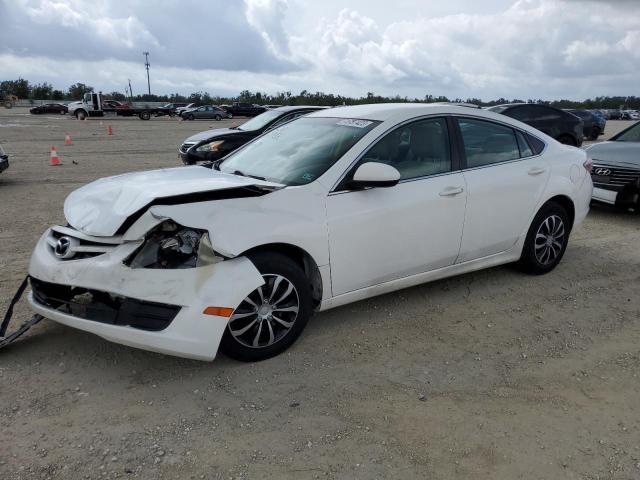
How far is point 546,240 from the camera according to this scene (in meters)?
5.07

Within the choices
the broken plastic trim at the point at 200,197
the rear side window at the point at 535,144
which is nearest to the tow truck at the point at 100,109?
the rear side window at the point at 535,144

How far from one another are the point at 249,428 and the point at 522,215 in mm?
3156

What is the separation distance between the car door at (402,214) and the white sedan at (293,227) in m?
0.01

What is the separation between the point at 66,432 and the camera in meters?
2.79

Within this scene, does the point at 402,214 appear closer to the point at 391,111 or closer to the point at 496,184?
the point at 391,111

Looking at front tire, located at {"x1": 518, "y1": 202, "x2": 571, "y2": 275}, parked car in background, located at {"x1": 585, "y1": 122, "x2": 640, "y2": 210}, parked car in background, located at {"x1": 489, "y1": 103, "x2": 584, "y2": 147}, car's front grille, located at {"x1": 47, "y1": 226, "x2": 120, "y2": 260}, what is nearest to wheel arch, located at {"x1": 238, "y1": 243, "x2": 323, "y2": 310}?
car's front grille, located at {"x1": 47, "y1": 226, "x2": 120, "y2": 260}

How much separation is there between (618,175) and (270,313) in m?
6.27

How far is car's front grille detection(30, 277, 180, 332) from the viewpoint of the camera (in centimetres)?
309

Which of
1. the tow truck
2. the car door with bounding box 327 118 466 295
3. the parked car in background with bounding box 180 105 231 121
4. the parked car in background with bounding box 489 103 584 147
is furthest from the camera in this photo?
the parked car in background with bounding box 180 105 231 121

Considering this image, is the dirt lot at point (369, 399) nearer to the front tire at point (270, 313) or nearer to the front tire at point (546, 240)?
the front tire at point (270, 313)

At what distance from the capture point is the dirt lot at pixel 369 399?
2607 mm

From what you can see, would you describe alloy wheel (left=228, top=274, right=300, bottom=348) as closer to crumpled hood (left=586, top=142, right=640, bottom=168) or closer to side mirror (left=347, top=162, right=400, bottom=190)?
side mirror (left=347, top=162, right=400, bottom=190)

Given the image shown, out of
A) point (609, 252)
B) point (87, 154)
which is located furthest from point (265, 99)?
point (609, 252)

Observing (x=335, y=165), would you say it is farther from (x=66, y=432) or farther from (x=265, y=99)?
(x=265, y=99)
